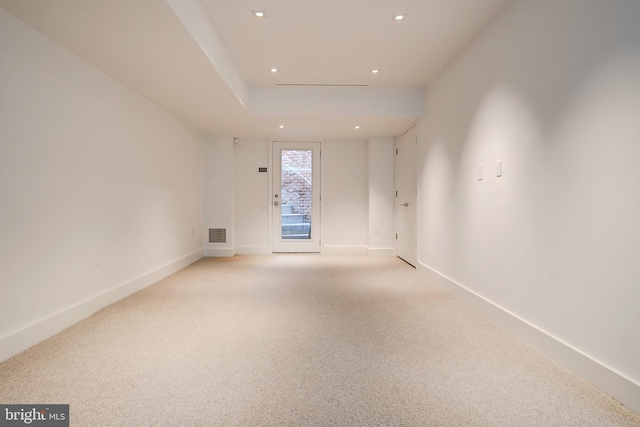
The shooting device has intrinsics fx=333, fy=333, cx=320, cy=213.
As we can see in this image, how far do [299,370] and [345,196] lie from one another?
15.4 feet

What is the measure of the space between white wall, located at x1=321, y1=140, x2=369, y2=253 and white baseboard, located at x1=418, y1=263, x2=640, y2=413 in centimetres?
339

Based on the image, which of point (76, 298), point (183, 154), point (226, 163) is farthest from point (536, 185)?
point (226, 163)

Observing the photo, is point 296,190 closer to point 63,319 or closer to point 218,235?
point 218,235

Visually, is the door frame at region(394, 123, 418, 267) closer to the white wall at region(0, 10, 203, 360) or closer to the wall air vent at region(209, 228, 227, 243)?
the wall air vent at region(209, 228, 227, 243)

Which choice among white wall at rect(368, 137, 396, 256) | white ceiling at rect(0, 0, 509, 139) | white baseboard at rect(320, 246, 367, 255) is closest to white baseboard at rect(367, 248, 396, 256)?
white wall at rect(368, 137, 396, 256)

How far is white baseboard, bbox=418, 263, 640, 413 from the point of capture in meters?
1.59

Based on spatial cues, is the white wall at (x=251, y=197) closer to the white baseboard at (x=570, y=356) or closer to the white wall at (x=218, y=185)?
the white wall at (x=218, y=185)

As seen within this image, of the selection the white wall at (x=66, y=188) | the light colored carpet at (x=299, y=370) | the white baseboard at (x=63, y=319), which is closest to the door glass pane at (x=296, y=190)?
the white wall at (x=66, y=188)

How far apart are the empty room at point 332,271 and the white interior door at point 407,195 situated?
1.16 ft

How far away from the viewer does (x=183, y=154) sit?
5043 mm

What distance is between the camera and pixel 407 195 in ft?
17.8

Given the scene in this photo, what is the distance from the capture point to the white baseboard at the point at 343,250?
21.1ft

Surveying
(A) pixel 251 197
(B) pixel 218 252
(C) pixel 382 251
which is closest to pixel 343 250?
(C) pixel 382 251

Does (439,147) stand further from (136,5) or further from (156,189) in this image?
(156,189)
